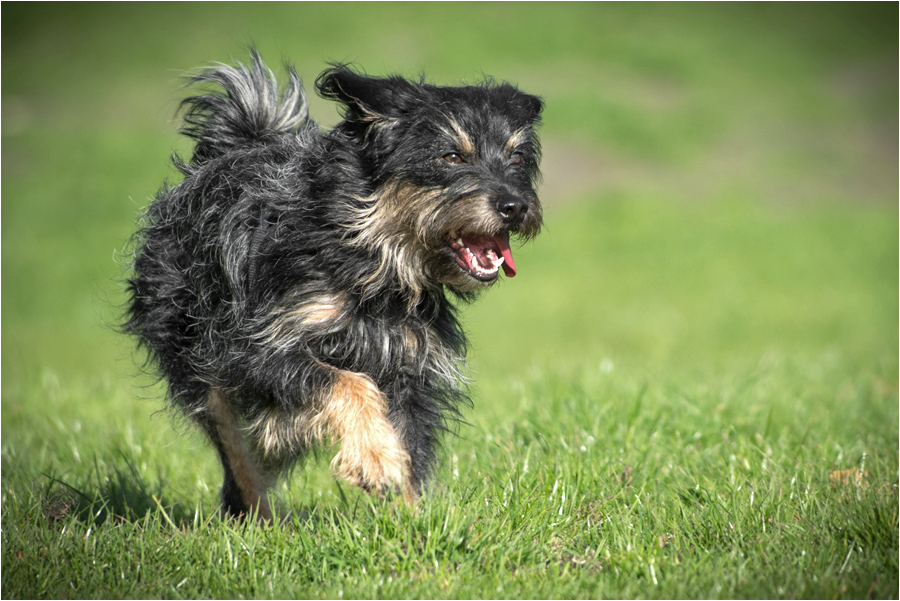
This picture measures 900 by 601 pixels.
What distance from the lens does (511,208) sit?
341 centimetres

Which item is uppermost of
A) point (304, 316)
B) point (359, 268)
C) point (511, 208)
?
point (511, 208)

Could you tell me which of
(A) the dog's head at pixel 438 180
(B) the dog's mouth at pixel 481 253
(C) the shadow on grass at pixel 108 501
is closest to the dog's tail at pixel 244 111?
(A) the dog's head at pixel 438 180

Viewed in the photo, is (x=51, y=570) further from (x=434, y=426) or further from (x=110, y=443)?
(x=110, y=443)

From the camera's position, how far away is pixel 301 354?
140 inches

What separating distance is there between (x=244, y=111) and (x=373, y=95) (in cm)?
100

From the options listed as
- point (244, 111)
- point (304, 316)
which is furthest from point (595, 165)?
point (304, 316)

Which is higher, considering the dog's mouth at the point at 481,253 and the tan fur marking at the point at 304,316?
the dog's mouth at the point at 481,253

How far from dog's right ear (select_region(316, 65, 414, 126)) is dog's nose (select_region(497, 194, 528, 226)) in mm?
606

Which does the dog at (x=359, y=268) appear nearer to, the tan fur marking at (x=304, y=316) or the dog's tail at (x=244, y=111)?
the tan fur marking at (x=304, y=316)

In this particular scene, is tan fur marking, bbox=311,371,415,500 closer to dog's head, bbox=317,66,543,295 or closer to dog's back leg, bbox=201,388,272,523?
dog's head, bbox=317,66,543,295

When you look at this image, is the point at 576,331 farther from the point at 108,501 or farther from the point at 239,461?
the point at 108,501

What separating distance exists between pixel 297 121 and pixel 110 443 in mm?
2421

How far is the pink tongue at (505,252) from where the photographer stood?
357 cm

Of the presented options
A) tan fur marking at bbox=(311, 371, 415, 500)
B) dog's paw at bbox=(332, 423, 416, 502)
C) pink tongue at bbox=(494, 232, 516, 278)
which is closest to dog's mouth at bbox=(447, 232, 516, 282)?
pink tongue at bbox=(494, 232, 516, 278)
